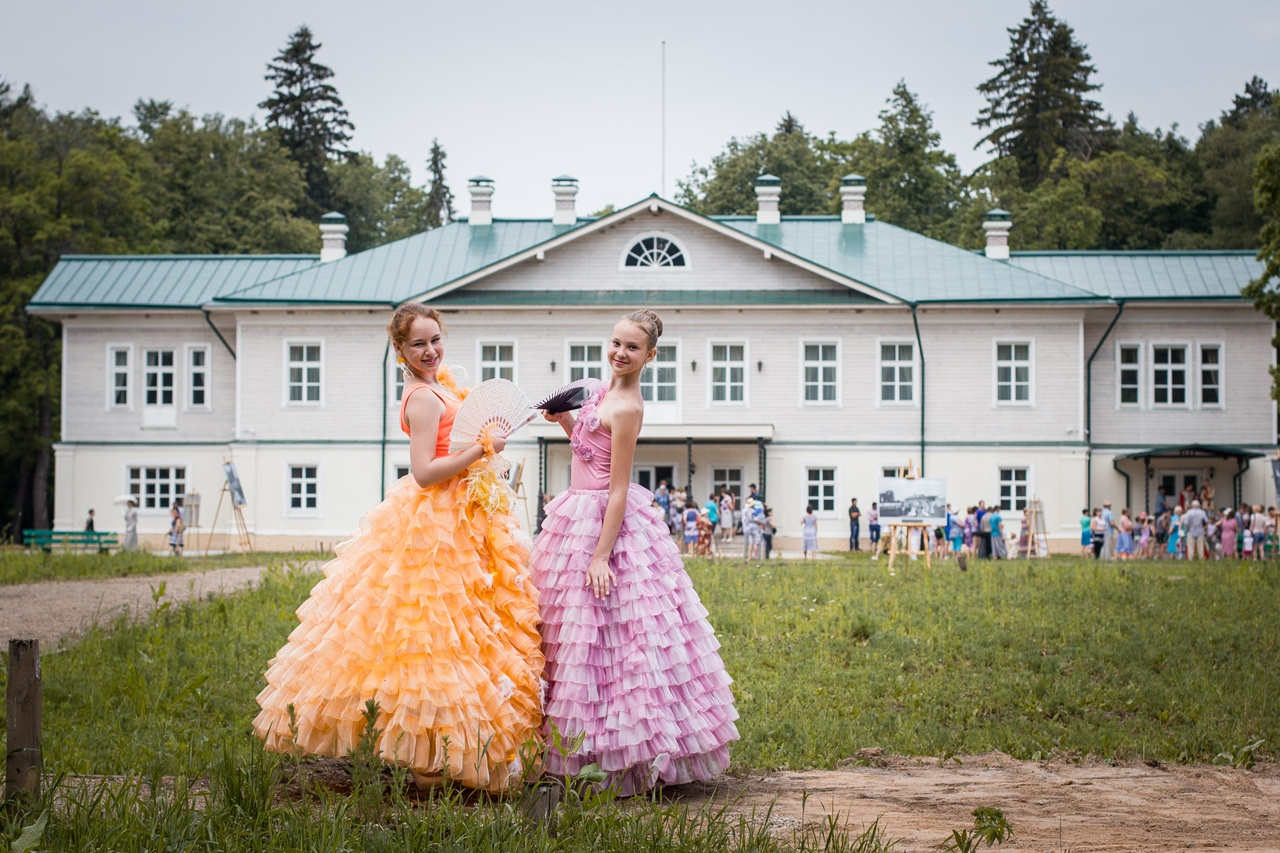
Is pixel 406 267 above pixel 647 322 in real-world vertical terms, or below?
above

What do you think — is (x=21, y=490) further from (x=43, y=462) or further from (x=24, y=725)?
(x=24, y=725)

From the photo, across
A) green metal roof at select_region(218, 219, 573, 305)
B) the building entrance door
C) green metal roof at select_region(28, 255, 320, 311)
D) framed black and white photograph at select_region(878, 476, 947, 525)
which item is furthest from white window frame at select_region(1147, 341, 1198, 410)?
green metal roof at select_region(28, 255, 320, 311)

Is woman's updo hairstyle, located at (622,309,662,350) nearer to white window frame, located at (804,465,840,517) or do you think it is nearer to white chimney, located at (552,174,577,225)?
white window frame, located at (804,465,840,517)

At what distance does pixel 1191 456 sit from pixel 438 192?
154 feet

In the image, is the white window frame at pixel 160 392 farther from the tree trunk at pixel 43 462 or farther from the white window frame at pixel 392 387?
the tree trunk at pixel 43 462

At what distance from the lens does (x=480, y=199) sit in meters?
35.9

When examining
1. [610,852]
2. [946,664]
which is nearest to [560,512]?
[610,852]

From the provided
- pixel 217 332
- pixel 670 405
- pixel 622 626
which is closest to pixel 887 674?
pixel 622 626

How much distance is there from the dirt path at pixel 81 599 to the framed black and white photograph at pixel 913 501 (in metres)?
9.26

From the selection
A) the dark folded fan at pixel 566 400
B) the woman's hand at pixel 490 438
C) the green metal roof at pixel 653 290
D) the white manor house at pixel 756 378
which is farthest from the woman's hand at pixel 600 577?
the green metal roof at pixel 653 290

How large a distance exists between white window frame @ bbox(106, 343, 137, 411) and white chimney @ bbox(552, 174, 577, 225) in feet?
36.0

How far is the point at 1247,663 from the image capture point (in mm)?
11062

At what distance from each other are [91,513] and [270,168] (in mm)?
29004

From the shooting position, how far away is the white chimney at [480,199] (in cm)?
3569
